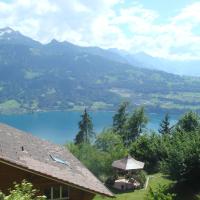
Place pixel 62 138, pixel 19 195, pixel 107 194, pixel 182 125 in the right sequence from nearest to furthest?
1. pixel 19 195
2. pixel 107 194
3. pixel 182 125
4. pixel 62 138

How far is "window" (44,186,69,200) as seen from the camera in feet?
75.8

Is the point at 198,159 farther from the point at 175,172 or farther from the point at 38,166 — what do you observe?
the point at 38,166

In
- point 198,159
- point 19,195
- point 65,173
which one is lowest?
point 198,159

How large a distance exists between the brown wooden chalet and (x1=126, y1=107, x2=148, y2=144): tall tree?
292 feet

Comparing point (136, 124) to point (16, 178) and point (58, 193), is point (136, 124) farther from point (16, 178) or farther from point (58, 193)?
point (16, 178)

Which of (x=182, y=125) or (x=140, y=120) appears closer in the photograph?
(x=182, y=125)

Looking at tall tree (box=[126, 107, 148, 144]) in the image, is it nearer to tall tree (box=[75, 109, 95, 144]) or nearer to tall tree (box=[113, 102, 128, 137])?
tall tree (box=[113, 102, 128, 137])

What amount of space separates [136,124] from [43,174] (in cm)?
9566

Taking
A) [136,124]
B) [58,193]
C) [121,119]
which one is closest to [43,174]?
[58,193]

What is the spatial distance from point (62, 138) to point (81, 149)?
333 ft

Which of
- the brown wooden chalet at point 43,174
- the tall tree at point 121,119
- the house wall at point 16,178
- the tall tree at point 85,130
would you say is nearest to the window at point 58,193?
the brown wooden chalet at point 43,174

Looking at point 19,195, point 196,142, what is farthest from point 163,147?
point 19,195

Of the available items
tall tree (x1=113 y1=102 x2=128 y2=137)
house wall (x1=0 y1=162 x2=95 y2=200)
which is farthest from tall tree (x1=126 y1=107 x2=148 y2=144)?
house wall (x1=0 y1=162 x2=95 y2=200)

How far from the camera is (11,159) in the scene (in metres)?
21.0
